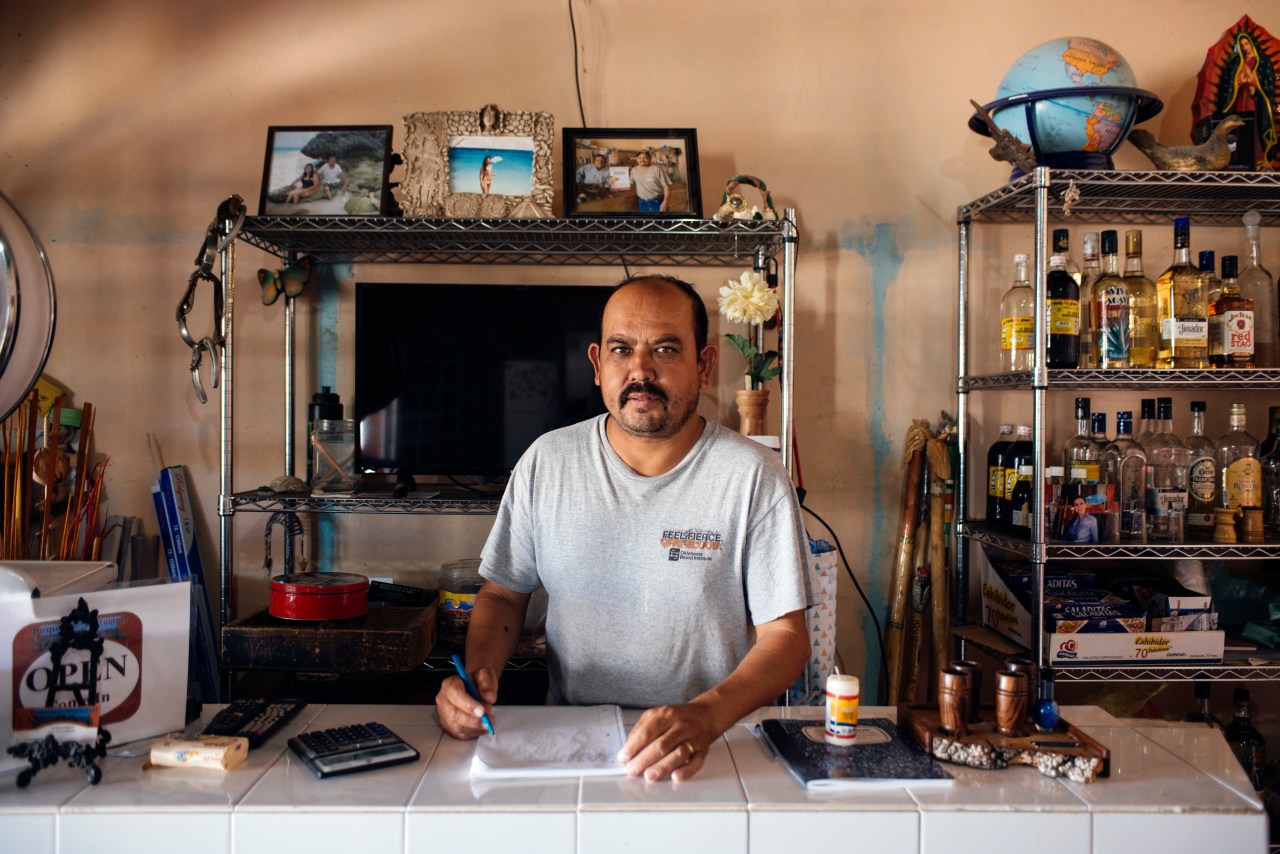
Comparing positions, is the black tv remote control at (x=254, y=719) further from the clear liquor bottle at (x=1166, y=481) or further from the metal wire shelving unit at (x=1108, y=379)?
the clear liquor bottle at (x=1166, y=481)

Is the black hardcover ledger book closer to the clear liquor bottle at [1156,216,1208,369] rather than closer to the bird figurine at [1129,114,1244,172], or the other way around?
the clear liquor bottle at [1156,216,1208,369]

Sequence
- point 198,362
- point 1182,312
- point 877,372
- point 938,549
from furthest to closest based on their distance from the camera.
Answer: point 877,372 < point 938,549 < point 1182,312 < point 198,362

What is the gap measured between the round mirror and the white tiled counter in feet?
1.68

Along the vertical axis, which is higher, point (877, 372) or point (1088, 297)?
point (1088, 297)

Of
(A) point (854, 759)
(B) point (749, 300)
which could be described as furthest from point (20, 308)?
(B) point (749, 300)

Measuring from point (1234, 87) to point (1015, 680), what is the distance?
7.35ft

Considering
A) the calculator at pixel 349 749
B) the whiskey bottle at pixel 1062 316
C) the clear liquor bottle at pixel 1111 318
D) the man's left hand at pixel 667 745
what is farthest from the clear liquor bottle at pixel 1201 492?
the calculator at pixel 349 749

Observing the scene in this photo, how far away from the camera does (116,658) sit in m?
1.19

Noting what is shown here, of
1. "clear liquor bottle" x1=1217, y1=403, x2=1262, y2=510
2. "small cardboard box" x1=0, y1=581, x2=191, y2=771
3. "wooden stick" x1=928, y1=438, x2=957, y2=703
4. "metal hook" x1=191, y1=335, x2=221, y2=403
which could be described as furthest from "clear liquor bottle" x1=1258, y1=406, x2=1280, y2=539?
"metal hook" x1=191, y1=335, x2=221, y2=403

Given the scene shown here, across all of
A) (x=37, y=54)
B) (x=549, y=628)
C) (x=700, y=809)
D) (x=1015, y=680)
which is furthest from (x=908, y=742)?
(x=37, y=54)

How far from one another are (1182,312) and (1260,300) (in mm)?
→ 381

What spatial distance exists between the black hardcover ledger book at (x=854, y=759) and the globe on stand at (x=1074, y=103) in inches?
68.5

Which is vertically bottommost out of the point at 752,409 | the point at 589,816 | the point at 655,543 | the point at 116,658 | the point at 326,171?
the point at 589,816

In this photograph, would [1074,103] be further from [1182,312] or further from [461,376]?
[461,376]
